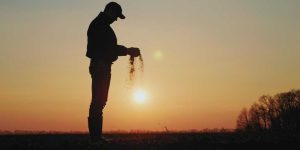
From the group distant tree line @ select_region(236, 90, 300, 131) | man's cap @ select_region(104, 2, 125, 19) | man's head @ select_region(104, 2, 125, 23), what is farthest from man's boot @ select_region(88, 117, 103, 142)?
distant tree line @ select_region(236, 90, 300, 131)

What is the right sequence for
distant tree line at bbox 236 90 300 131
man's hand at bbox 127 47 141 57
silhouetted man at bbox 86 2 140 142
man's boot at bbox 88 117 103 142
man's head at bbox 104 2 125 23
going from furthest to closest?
distant tree line at bbox 236 90 300 131, man's hand at bbox 127 47 141 57, man's head at bbox 104 2 125 23, silhouetted man at bbox 86 2 140 142, man's boot at bbox 88 117 103 142

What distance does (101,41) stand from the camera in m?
12.2

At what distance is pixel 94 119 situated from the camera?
12156 mm

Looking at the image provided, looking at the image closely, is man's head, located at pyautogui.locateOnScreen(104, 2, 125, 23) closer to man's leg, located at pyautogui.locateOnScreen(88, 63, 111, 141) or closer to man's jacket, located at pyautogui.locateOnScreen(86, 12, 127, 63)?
man's jacket, located at pyautogui.locateOnScreen(86, 12, 127, 63)

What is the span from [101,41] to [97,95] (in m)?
1.41

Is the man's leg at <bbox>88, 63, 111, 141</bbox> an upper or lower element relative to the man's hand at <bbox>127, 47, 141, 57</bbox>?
lower

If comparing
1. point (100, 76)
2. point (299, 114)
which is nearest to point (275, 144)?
point (100, 76)

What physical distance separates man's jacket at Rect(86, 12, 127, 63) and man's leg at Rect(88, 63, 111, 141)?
0.86ft

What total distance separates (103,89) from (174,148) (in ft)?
11.0

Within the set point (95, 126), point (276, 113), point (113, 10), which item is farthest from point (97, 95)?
point (276, 113)

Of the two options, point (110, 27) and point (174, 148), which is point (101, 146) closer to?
point (174, 148)

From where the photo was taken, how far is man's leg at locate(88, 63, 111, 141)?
478 inches

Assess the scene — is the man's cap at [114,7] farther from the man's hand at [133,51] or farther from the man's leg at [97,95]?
the man's leg at [97,95]

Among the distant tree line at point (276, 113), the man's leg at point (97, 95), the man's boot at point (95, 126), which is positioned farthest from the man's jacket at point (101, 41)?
the distant tree line at point (276, 113)
